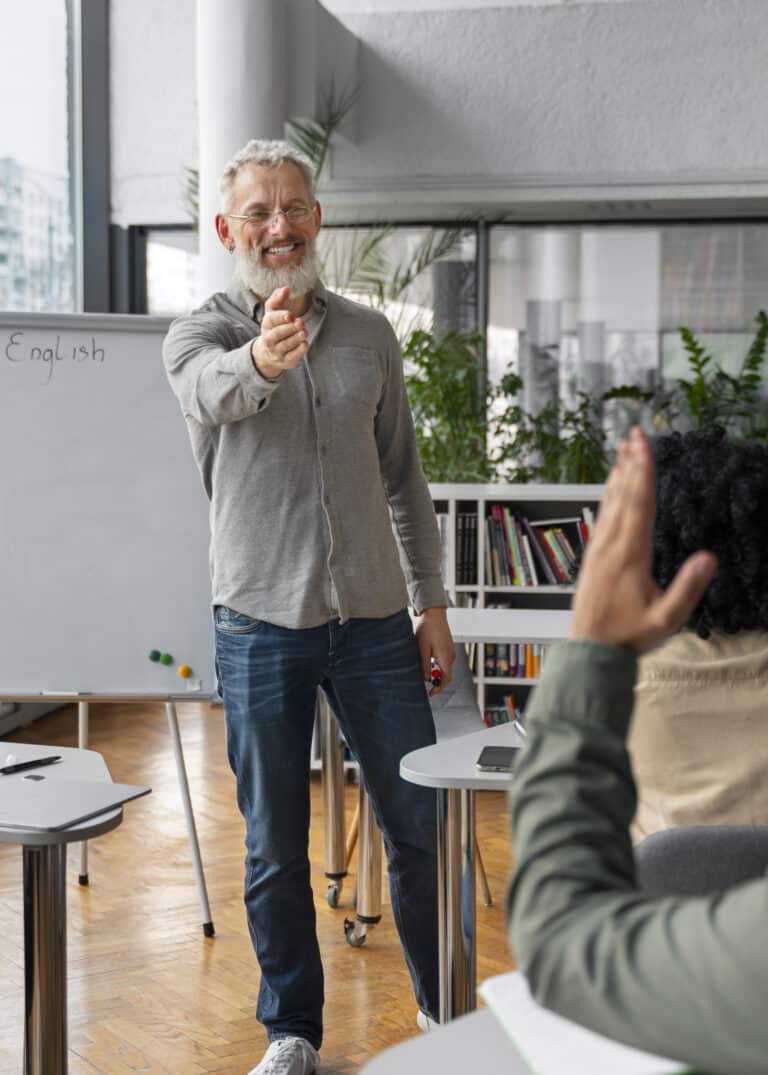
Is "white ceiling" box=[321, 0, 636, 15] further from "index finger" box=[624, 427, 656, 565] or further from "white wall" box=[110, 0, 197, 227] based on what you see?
"index finger" box=[624, 427, 656, 565]

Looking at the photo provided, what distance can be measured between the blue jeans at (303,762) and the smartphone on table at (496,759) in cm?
30

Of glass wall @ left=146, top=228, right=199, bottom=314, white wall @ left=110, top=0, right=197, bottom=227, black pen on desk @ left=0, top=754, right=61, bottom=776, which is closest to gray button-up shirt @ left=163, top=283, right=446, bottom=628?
black pen on desk @ left=0, top=754, right=61, bottom=776

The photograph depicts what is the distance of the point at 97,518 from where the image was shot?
3340 mm

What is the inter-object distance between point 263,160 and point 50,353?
111 centimetres

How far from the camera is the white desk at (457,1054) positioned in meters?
1.08

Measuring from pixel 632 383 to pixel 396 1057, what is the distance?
19.3 feet

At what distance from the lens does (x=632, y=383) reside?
22.0ft

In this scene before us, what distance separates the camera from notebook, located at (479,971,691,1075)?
0.90 m

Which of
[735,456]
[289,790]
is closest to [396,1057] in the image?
[735,456]

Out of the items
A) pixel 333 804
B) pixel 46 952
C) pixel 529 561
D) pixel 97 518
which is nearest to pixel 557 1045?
pixel 46 952

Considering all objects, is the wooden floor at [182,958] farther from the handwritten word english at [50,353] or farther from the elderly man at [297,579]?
the handwritten word english at [50,353]

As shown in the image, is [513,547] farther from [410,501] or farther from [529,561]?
[410,501]

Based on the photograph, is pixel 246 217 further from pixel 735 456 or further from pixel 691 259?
pixel 691 259

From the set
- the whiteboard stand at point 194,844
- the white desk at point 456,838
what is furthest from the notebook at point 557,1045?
the whiteboard stand at point 194,844
